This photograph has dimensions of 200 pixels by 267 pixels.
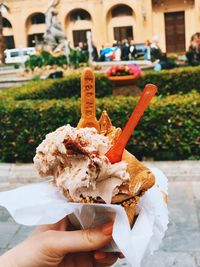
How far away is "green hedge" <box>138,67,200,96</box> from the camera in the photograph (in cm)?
1109

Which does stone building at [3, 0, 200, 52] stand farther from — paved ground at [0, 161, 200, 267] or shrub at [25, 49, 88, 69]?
paved ground at [0, 161, 200, 267]

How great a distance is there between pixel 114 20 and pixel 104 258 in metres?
37.0

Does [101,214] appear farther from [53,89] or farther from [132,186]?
[53,89]

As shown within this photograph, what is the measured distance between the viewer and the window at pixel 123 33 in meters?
37.6

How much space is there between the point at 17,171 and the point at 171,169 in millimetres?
1920

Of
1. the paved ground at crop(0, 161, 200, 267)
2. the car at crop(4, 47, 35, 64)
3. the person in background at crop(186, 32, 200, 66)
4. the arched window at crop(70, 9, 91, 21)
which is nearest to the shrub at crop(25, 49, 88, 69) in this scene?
the person in background at crop(186, 32, 200, 66)

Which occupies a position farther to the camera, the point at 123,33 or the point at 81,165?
the point at 123,33

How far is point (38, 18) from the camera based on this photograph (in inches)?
1596

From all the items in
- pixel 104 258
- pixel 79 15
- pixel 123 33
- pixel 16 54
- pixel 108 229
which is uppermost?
pixel 79 15

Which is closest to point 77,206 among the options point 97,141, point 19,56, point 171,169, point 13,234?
point 97,141

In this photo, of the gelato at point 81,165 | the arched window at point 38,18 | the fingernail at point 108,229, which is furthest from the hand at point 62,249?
the arched window at point 38,18

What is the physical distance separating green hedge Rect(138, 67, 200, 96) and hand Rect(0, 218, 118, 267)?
376 inches

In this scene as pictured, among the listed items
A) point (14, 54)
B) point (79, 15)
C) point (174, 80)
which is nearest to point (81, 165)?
point (174, 80)

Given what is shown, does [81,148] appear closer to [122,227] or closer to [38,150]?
[38,150]
